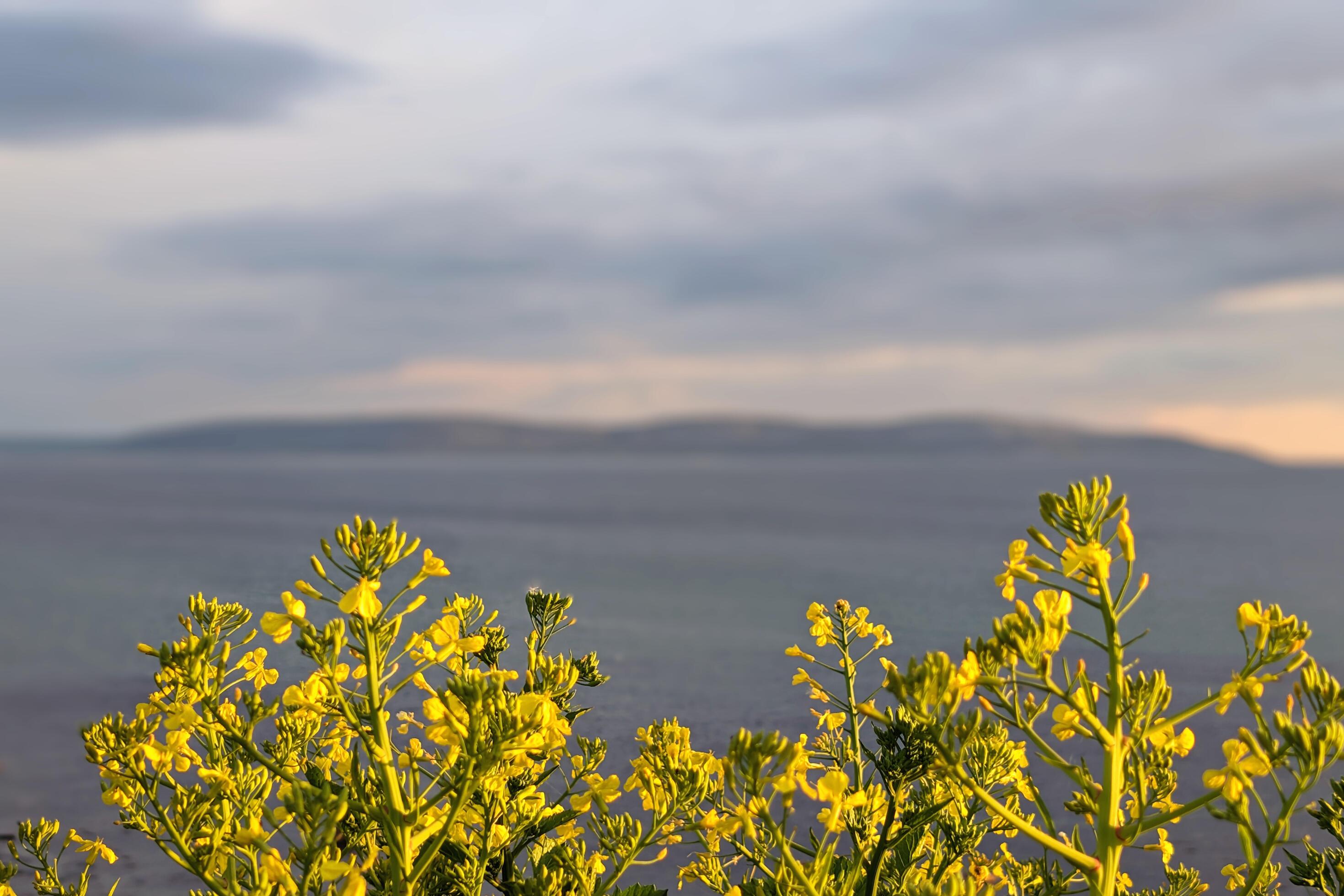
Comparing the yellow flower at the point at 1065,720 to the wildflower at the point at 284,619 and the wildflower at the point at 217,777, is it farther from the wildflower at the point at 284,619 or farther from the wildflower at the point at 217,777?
the wildflower at the point at 217,777

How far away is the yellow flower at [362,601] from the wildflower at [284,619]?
0.57ft

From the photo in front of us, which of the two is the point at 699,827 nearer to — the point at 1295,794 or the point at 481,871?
the point at 481,871

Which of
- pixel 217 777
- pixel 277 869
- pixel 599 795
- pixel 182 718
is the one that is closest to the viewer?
pixel 277 869

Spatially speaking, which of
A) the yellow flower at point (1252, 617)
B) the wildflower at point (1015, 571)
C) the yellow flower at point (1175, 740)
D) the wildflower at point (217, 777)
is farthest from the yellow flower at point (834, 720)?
the wildflower at point (217, 777)

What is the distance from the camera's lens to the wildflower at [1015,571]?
8.20 feet

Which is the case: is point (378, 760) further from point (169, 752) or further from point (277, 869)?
point (169, 752)

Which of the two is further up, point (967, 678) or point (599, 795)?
point (967, 678)

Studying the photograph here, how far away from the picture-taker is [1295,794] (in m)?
2.24

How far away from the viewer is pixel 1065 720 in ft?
7.68

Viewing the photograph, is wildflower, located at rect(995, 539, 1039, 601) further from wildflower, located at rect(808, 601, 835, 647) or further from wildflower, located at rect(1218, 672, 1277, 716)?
wildflower, located at rect(808, 601, 835, 647)

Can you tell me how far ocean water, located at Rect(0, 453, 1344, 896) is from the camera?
14.5m

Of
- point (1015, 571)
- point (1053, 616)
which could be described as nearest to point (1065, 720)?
point (1053, 616)

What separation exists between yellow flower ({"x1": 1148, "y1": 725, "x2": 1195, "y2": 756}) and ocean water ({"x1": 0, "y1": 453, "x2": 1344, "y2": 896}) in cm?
603

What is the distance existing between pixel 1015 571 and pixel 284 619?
1.85 meters
